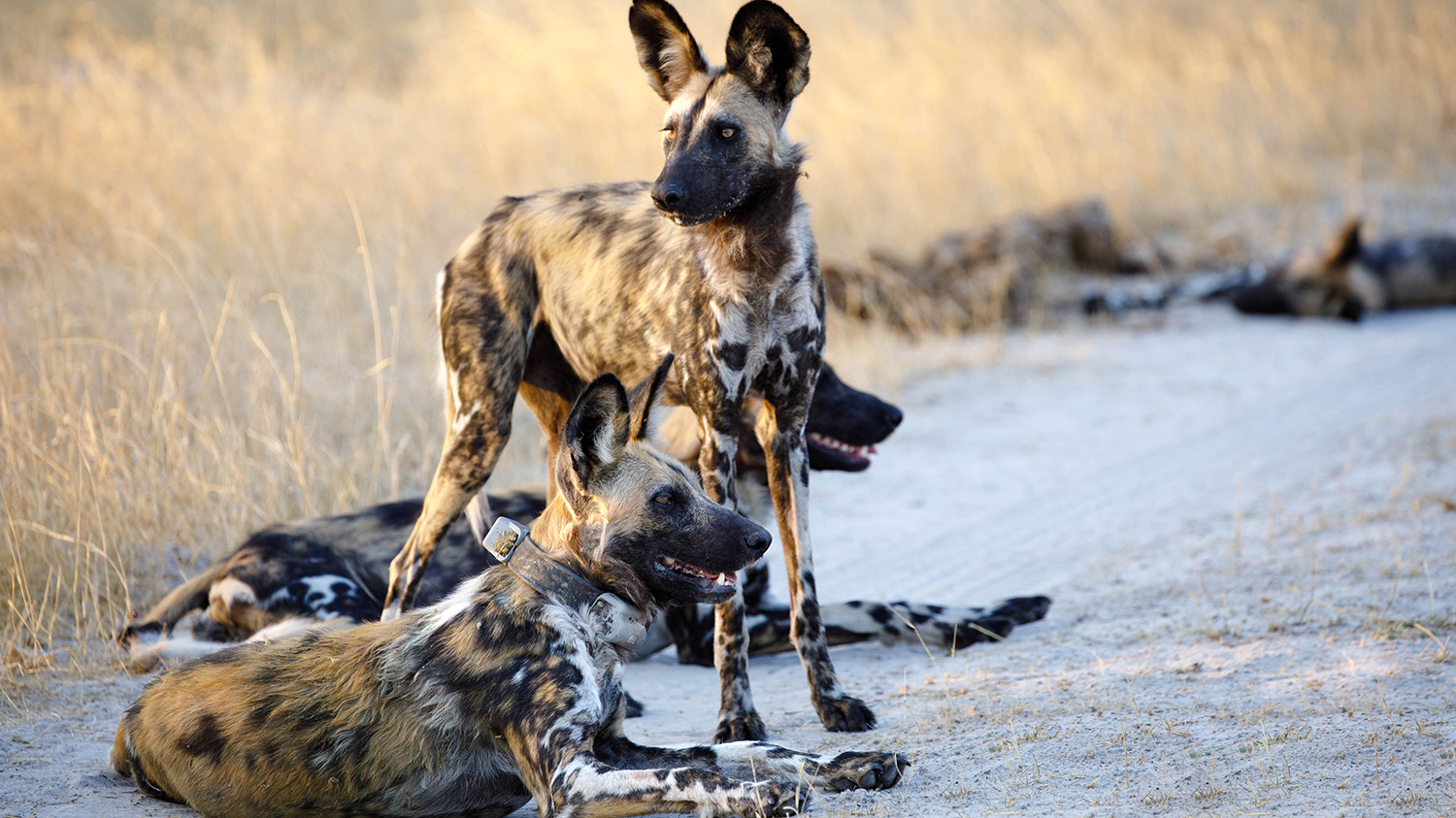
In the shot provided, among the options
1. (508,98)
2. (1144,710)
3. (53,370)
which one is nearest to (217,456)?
(53,370)

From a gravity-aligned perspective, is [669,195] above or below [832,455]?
above

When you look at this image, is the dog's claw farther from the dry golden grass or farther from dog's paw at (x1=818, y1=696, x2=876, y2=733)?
the dry golden grass

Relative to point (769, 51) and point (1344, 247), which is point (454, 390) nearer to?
point (769, 51)

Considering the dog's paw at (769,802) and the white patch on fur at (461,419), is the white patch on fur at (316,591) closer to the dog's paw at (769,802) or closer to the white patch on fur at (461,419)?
the white patch on fur at (461,419)

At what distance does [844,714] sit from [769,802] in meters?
0.73

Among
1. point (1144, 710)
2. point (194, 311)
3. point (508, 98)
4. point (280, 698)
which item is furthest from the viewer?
point (508, 98)

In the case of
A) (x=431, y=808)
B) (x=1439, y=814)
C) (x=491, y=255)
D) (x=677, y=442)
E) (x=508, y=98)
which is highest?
(x=508, y=98)

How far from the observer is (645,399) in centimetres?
291

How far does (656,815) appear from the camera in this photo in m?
2.59

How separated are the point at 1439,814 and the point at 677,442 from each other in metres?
2.64

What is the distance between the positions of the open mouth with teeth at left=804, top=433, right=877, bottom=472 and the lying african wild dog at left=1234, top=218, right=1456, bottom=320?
5459 millimetres

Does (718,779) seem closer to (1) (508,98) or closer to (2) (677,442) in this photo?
(2) (677,442)

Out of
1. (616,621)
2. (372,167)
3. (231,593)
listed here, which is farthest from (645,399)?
(372,167)

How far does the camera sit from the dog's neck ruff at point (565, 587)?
2.83 meters
